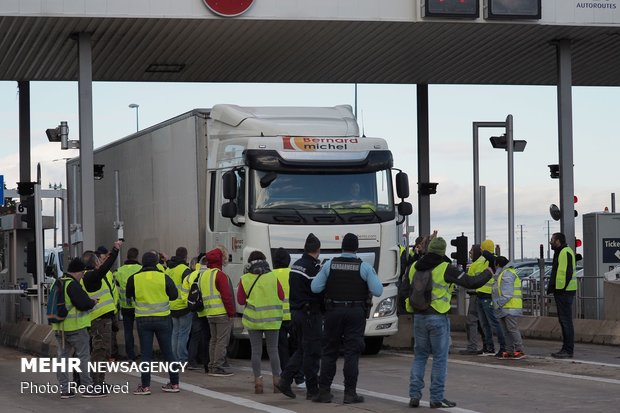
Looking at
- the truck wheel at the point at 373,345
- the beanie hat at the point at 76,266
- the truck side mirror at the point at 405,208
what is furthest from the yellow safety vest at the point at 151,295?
the truck side mirror at the point at 405,208

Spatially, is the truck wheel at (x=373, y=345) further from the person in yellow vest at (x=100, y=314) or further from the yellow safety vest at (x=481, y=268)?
the person in yellow vest at (x=100, y=314)

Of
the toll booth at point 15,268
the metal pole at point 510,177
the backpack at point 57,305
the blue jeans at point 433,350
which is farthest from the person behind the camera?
the toll booth at point 15,268

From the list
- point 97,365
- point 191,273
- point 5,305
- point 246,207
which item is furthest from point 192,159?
point 5,305

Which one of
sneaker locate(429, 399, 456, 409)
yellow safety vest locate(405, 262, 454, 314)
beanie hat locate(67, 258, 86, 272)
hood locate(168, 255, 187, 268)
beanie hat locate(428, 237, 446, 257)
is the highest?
beanie hat locate(428, 237, 446, 257)

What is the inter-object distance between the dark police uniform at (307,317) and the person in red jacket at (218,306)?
3123 mm

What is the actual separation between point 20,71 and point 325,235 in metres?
12.3

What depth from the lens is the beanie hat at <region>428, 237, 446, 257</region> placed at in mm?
14547

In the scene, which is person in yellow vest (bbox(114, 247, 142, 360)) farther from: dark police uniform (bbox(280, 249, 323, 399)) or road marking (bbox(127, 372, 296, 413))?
dark police uniform (bbox(280, 249, 323, 399))

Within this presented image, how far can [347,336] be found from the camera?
47.7ft

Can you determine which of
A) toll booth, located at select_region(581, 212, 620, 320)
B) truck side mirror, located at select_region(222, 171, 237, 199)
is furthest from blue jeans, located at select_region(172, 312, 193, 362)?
toll booth, located at select_region(581, 212, 620, 320)

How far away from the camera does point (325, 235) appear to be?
2039cm

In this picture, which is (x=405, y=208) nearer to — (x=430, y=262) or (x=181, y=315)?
(x=181, y=315)

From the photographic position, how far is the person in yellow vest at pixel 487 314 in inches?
831

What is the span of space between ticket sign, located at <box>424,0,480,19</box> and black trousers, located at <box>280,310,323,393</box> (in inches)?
442
